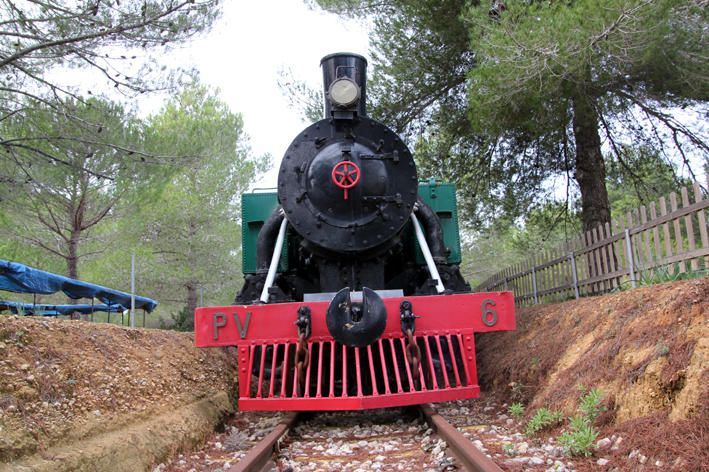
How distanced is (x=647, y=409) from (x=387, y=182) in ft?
8.56

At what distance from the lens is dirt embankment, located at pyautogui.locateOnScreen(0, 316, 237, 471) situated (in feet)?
9.36

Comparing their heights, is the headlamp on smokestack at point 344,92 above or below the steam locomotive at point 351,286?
above

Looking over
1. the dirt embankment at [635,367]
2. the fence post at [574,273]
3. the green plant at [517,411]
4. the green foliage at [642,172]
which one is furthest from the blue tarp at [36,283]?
the green foliage at [642,172]

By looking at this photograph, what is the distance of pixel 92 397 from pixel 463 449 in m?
2.28

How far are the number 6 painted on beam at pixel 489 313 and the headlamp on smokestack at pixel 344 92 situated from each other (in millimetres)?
1971

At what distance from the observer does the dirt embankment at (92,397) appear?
2.85 m

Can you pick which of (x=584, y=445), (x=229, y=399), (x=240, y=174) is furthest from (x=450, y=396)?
(x=240, y=174)

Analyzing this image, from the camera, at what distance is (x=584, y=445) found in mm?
2846

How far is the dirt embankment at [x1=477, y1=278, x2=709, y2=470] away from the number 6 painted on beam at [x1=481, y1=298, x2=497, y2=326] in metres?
0.61

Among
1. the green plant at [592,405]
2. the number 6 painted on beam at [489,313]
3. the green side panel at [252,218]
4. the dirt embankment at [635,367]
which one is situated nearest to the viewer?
the dirt embankment at [635,367]

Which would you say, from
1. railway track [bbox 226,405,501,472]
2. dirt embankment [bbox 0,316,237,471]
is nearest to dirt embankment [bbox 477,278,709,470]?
railway track [bbox 226,405,501,472]

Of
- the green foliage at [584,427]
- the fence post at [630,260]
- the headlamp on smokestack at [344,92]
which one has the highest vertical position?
the headlamp on smokestack at [344,92]

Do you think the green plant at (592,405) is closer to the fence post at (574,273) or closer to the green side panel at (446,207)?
the green side panel at (446,207)

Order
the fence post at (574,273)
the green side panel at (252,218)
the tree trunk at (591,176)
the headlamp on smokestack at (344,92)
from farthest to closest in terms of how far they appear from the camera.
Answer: the tree trunk at (591,176), the fence post at (574,273), the green side panel at (252,218), the headlamp on smokestack at (344,92)
